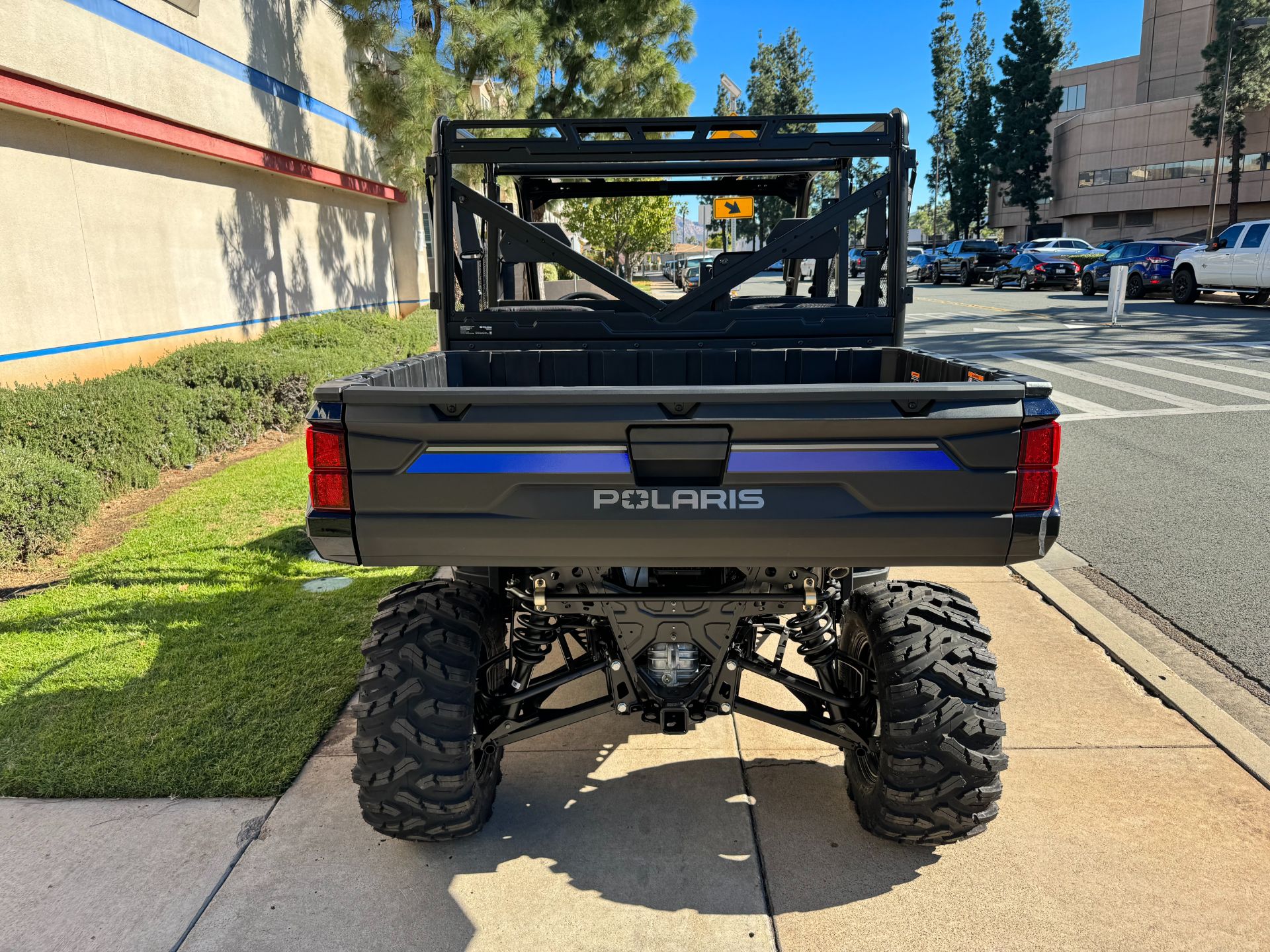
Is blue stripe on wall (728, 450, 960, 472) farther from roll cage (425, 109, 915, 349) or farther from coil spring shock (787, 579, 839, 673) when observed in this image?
roll cage (425, 109, 915, 349)

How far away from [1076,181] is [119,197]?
6322 centimetres

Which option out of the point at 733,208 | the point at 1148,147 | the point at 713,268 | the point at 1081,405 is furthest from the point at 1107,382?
the point at 1148,147

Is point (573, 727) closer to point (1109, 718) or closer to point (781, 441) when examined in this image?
point (781, 441)

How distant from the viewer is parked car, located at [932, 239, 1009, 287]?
36.9 metres

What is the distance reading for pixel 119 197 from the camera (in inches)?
418

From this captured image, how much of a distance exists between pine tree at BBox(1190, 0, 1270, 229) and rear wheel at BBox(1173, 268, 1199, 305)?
81.9ft

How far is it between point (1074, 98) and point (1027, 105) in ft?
54.9

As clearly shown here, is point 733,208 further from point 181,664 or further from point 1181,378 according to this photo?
point 1181,378

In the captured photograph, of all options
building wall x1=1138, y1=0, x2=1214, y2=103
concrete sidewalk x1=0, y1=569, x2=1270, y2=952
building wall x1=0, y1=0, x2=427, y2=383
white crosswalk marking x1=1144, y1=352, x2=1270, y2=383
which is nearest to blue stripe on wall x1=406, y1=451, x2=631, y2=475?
concrete sidewalk x1=0, y1=569, x2=1270, y2=952

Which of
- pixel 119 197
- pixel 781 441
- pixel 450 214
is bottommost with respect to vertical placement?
pixel 781 441

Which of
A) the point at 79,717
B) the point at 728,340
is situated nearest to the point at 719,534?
the point at 728,340

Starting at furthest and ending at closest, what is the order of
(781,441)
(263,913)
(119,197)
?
(119,197) → (263,913) → (781,441)

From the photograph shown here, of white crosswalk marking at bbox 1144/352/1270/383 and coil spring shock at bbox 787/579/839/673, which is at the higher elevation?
coil spring shock at bbox 787/579/839/673

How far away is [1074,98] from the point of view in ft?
222
